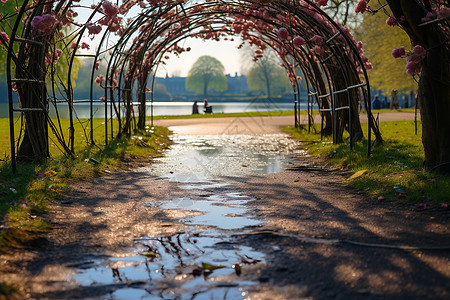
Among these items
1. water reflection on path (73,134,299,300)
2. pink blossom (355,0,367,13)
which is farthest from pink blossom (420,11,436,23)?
water reflection on path (73,134,299,300)

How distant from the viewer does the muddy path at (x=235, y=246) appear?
3213mm

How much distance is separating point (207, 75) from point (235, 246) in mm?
103817

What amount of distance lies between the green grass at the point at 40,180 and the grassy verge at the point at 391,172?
12.7ft

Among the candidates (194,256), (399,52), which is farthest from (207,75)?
(194,256)

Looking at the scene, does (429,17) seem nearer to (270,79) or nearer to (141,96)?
(141,96)

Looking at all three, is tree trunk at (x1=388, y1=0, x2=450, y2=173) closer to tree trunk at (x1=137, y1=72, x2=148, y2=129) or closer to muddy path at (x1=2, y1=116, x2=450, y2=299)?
muddy path at (x1=2, y1=116, x2=450, y2=299)

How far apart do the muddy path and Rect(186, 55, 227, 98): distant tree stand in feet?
327

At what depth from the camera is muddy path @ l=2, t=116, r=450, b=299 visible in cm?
321

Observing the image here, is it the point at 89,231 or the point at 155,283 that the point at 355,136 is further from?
the point at 155,283

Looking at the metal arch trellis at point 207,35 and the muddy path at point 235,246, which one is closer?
the muddy path at point 235,246

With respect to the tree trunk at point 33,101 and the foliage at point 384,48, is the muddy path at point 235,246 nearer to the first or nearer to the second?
the tree trunk at point 33,101

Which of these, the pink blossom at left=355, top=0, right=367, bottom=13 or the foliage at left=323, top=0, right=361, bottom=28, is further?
the foliage at left=323, top=0, right=361, bottom=28

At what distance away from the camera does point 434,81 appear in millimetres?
6621

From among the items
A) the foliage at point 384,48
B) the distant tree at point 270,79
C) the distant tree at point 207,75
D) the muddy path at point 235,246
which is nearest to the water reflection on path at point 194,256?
the muddy path at point 235,246
